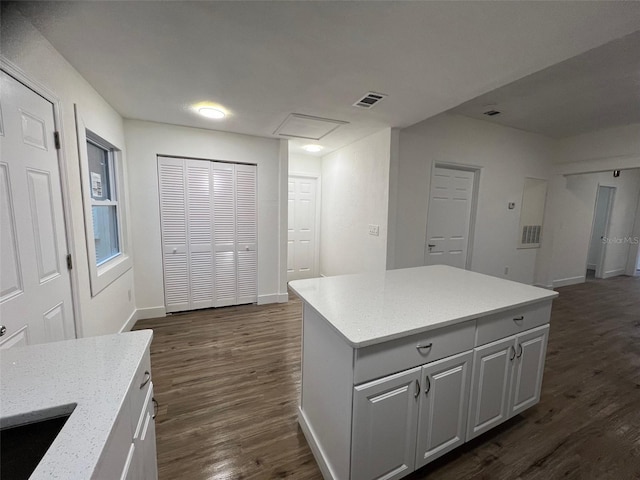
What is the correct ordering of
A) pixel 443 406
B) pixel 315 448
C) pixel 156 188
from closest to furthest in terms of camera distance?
1. pixel 443 406
2. pixel 315 448
3. pixel 156 188

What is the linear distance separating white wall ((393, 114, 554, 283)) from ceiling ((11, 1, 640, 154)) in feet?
3.27

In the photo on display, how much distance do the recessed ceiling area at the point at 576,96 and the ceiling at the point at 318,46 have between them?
0.17 ft

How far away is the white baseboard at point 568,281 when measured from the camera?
5059 millimetres

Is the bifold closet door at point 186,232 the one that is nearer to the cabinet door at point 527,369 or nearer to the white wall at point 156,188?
the white wall at point 156,188

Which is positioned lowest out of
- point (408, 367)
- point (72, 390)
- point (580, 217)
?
point (408, 367)

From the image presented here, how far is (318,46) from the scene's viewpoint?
1.67 metres

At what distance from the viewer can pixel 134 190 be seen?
316 cm

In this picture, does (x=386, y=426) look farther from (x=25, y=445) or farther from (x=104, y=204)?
(x=104, y=204)

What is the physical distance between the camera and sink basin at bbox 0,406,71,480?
67cm

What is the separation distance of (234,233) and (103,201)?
1463mm

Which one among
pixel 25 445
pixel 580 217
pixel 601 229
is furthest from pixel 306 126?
pixel 601 229

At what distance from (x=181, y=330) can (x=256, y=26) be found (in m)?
3.02

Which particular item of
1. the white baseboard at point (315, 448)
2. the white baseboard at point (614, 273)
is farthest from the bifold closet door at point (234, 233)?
the white baseboard at point (614, 273)

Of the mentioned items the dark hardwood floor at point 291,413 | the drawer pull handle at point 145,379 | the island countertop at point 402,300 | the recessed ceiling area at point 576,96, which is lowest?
the dark hardwood floor at point 291,413
